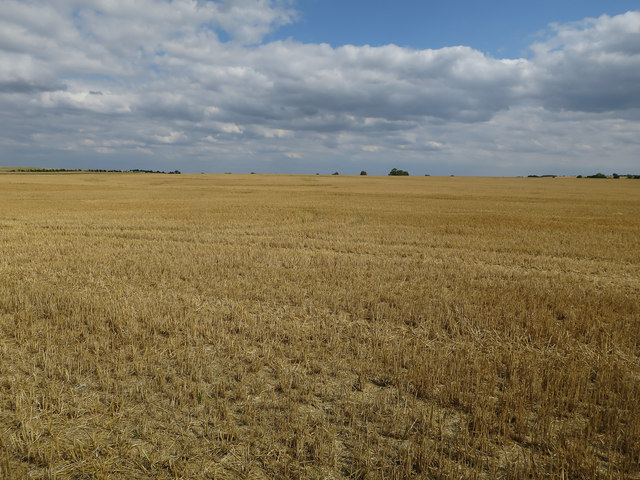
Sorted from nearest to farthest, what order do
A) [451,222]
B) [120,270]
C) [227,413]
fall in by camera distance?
[227,413], [120,270], [451,222]

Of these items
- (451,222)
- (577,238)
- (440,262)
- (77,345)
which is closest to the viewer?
(77,345)

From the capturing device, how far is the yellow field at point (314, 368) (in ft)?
12.7

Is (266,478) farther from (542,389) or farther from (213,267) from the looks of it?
(213,267)

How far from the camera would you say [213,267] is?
11.9 m

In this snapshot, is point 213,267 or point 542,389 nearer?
point 542,389

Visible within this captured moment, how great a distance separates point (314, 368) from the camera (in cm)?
576

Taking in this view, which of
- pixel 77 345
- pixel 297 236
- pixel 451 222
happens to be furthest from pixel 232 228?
pixel 77 345

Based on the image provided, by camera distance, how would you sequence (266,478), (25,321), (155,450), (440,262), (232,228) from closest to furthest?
(266,478) < (155,450) < (25,321) < (440,262) < (232,228)

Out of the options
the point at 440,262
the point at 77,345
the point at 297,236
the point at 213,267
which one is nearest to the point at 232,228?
the point at 297,236

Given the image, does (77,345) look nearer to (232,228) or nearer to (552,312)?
(552,312)

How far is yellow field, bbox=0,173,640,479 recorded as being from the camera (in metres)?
3.86

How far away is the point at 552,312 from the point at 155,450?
26.7 feet

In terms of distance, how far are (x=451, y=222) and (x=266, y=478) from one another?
22344 mm

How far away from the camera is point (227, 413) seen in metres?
4.49
